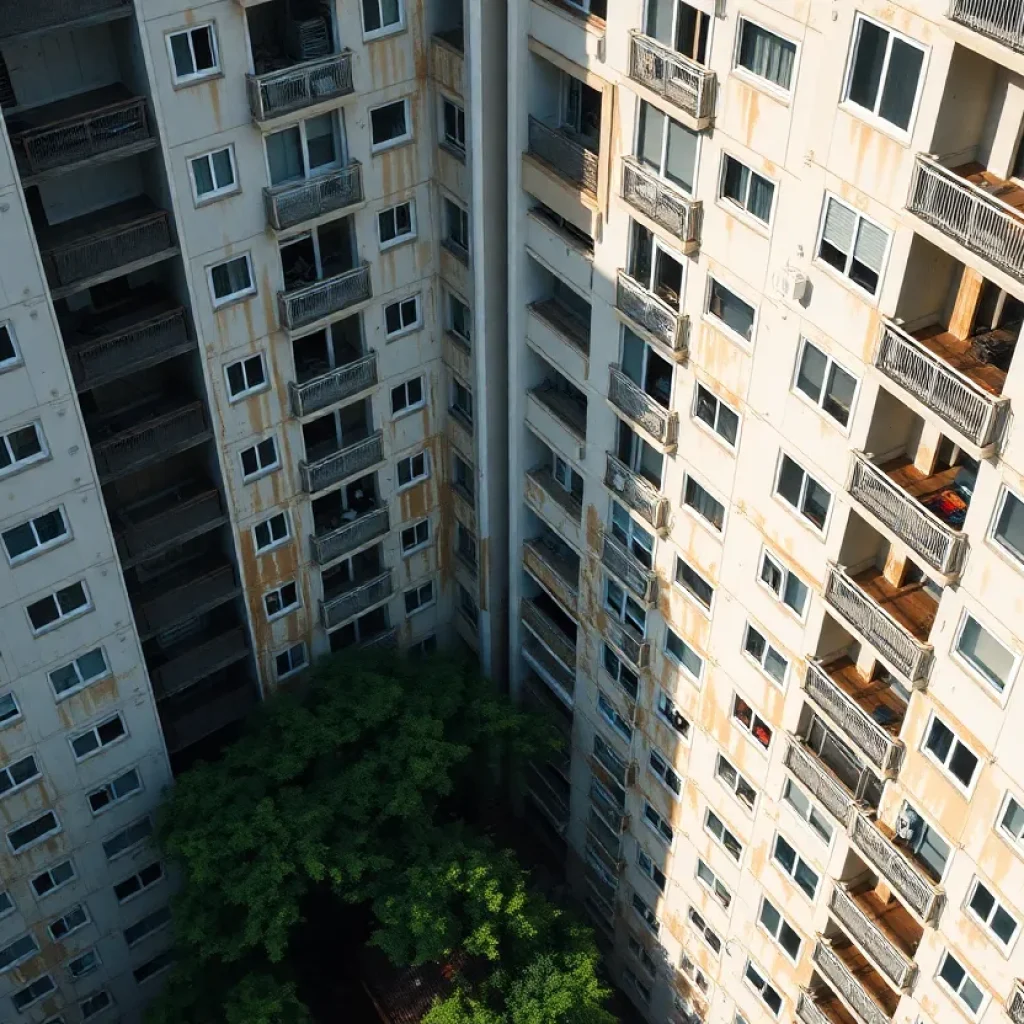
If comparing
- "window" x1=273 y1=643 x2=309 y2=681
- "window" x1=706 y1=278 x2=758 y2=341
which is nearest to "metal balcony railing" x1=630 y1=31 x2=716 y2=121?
"window" x1=706 y1=278 x2=758 y2=341

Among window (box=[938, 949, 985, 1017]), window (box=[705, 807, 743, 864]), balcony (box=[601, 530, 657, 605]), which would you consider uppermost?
balcony (box=[601, 530, 657, 605])

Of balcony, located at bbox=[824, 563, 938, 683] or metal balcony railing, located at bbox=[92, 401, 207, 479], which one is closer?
balcony, located at bbox=[824, 563, 938, 683]

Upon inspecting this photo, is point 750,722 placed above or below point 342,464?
below

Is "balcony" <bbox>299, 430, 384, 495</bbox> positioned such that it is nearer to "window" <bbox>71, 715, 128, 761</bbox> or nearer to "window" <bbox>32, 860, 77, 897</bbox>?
"window" <bbox>71, 715, 128, 761</bbox>

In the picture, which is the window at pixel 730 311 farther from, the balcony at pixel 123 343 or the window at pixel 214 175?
the balcony at pixel 123 343

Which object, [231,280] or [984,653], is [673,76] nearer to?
[231,280]

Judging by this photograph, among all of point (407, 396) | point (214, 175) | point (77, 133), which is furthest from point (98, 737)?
point (77, 133)
